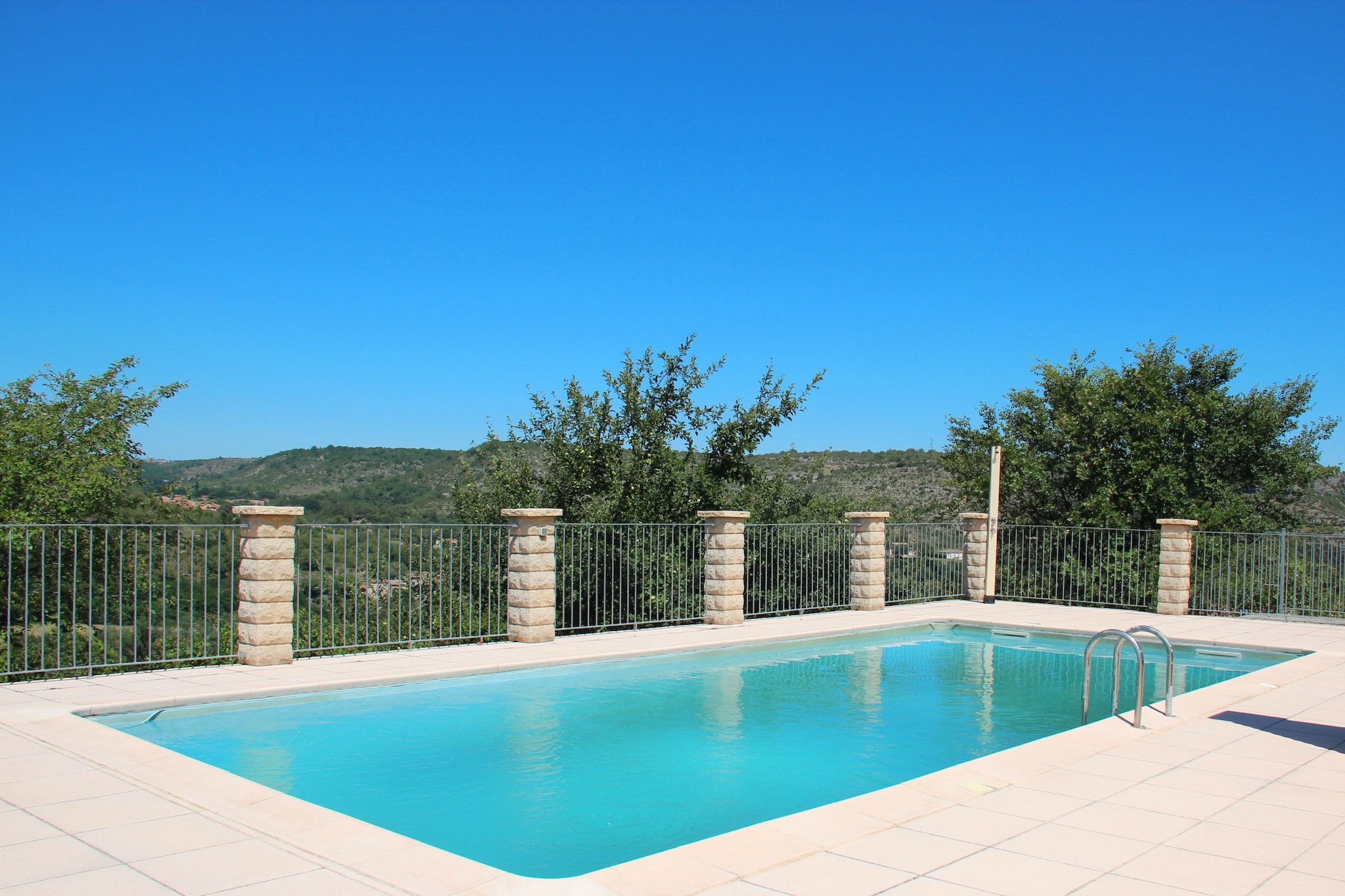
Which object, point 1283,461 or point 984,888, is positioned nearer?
point 984,888

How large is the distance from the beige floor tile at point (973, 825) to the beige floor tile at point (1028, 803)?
0.30 feet

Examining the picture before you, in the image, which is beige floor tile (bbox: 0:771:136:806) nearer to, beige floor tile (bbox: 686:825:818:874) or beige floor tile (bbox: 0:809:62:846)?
beige floor tile (bbox: 0:809:62:846)

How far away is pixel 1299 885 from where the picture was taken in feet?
13.8

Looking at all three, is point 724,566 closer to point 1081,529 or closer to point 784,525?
point 784,525

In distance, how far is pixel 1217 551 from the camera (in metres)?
16.4

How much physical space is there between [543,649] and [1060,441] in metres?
13.3

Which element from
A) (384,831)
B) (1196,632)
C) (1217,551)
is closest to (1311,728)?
(1196,632)

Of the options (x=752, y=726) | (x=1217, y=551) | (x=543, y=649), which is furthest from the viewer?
(x=1217, y=551)

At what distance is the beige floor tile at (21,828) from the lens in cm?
461

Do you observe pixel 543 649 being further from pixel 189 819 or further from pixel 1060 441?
pixel 1060 441

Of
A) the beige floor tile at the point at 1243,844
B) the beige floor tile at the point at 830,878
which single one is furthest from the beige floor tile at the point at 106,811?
the beige floor tile at the point at 1243,844

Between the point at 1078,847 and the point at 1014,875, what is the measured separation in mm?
623

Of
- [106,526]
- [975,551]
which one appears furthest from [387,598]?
[975,551]

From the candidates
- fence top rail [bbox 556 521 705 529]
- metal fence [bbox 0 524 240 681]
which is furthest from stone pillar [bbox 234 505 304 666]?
fence top rail [bbox 556 521 705 529]
